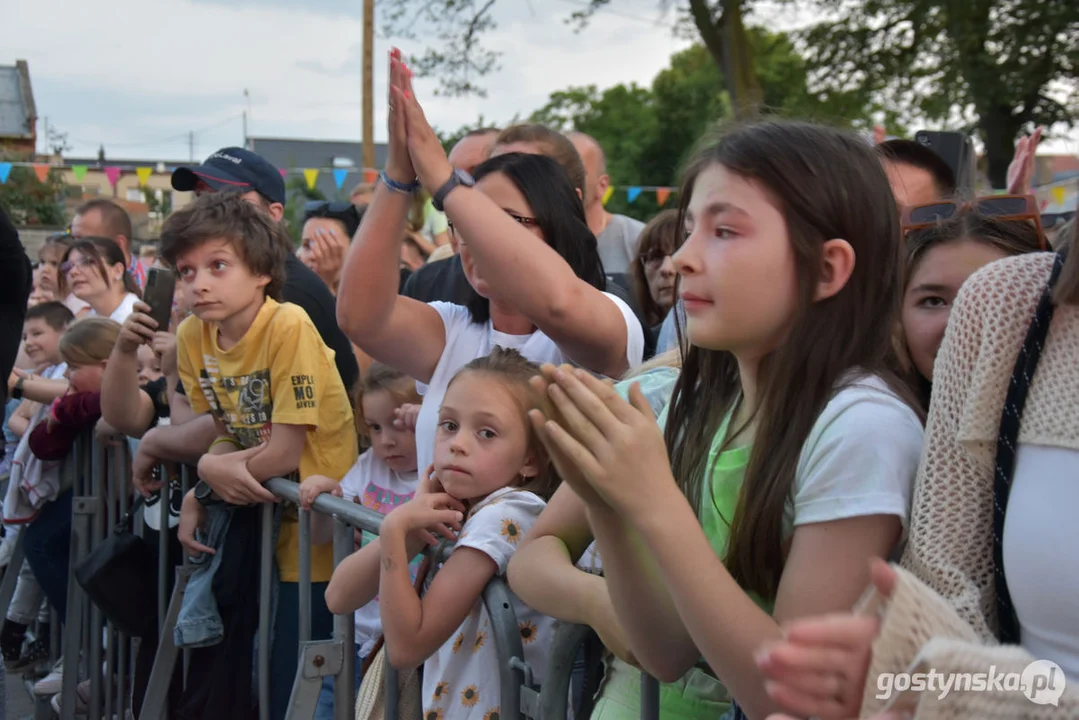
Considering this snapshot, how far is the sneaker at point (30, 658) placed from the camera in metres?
5.95

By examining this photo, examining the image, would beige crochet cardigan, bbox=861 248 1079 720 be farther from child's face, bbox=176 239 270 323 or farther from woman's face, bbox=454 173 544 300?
child's face, bbox=176 239 270 323

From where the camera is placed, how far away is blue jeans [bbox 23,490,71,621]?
527cm

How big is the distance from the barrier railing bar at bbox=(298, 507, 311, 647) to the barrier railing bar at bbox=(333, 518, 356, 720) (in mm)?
219

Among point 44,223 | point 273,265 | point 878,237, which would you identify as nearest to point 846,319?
point 878,237

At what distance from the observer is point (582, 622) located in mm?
1864

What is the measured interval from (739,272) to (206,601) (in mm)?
2479

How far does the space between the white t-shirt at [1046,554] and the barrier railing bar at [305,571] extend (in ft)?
7.16

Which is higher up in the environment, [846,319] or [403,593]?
[846,319]

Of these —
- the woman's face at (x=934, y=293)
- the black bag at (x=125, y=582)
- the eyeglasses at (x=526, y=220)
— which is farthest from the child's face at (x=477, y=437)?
the black bag at (x=125, y=582)

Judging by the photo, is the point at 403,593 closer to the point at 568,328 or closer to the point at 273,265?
the point at 568,328

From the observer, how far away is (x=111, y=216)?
22.8 ft

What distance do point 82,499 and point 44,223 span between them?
99.1ft

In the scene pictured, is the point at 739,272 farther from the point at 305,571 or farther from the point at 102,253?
the point at 102,253

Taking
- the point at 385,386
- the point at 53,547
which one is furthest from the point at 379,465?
the point at 53,547
